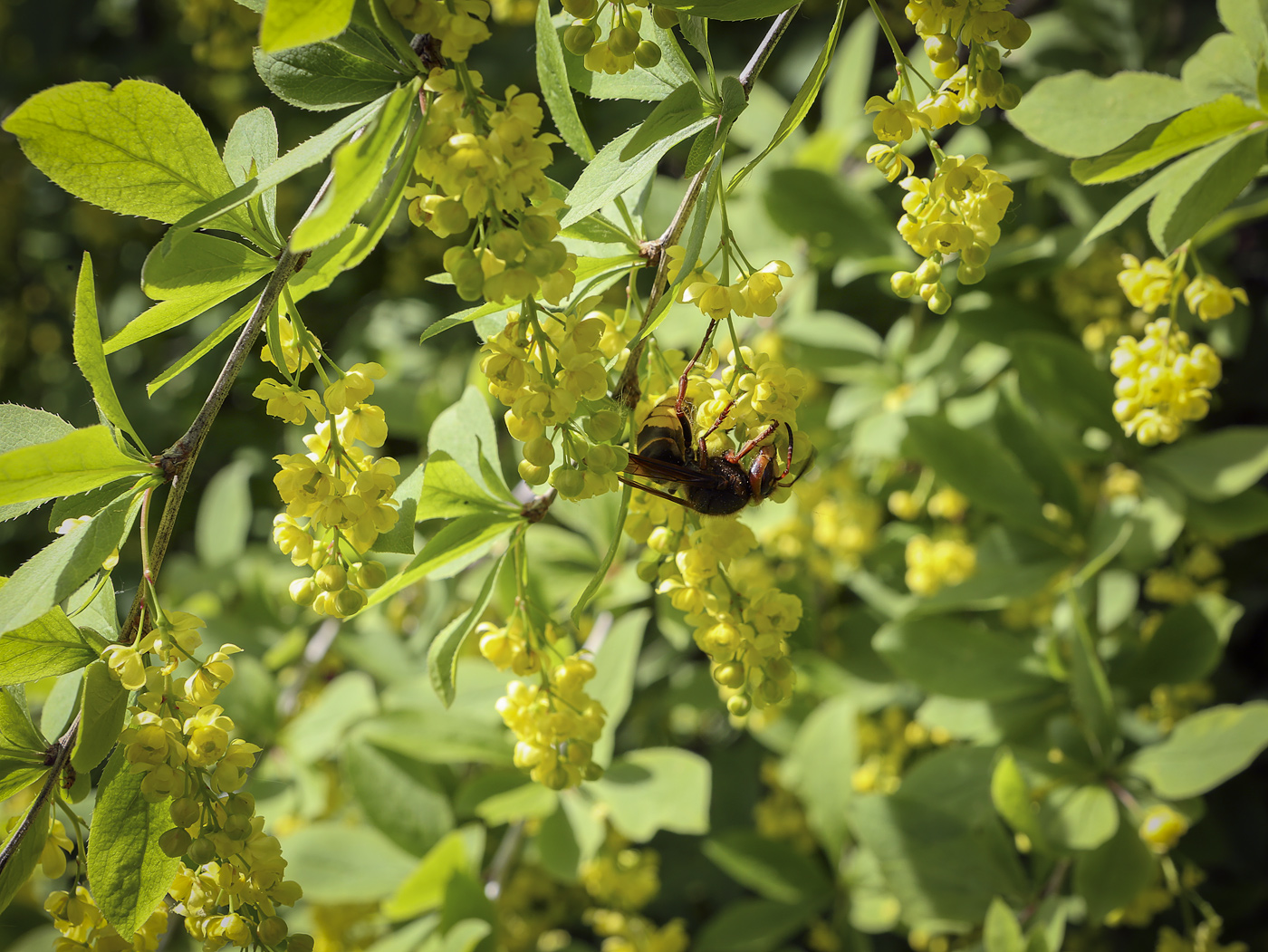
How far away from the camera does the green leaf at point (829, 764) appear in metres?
1.89

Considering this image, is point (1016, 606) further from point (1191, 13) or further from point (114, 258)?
point (114, 258)

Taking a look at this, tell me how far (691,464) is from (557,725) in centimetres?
33

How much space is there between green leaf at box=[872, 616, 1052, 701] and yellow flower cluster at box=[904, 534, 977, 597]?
0.17 meters

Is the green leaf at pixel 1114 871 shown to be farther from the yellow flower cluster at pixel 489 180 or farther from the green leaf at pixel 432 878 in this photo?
the yellow flower cluster at pixel 489 180

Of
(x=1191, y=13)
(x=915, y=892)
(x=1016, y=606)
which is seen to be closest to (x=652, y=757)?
(x=915, y=892)

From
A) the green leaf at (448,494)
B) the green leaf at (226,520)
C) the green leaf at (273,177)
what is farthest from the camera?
the green leaf at (226,520)

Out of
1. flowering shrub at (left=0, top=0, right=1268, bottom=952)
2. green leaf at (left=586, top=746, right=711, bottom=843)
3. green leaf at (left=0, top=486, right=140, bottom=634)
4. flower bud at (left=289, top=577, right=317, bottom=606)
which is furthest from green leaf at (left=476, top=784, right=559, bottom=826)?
green leaf at (left=0, top=486, right=140, bottom=634)

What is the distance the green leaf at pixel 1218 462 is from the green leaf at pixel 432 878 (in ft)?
4.67

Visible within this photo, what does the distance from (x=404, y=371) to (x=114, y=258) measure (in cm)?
163

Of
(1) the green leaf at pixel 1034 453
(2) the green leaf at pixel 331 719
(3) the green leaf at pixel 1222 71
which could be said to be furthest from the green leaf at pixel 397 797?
(3) the green leaf at pixel 1222 71

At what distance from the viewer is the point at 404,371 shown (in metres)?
2.63

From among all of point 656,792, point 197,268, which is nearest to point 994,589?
point 656,792

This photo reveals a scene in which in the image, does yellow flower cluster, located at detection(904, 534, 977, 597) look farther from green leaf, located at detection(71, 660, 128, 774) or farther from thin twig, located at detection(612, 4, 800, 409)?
A: green leaf, located at detection(71, 660, 128, 774)

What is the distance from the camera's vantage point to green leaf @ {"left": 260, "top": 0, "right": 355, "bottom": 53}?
616 mm
